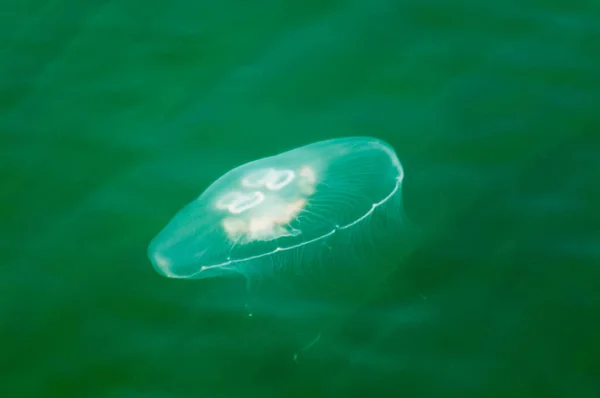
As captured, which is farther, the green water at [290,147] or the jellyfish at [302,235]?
the jellyfish at [302,235]

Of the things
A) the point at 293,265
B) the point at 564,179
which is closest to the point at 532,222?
the point at 564,179

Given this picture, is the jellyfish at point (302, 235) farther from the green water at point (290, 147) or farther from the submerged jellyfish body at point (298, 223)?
the green water at point (290, 147)

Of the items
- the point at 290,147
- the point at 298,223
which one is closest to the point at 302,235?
the point at 298,223

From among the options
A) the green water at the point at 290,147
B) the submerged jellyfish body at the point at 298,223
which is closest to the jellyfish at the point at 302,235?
the submerged jellyfish body at the point at 298,223

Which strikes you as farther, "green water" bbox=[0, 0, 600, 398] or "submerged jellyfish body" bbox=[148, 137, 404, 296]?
"submerged jellyfish body" bbox=[148, 137, 404, 296]

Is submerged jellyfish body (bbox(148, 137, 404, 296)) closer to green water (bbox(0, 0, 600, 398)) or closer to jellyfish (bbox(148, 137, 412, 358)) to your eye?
jellyfish (bbox(148, 137, 412, 358))

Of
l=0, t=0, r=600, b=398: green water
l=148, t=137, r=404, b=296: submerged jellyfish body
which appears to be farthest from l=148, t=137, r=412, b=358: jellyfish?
l=0, t=0, r=600, b=398: green water
